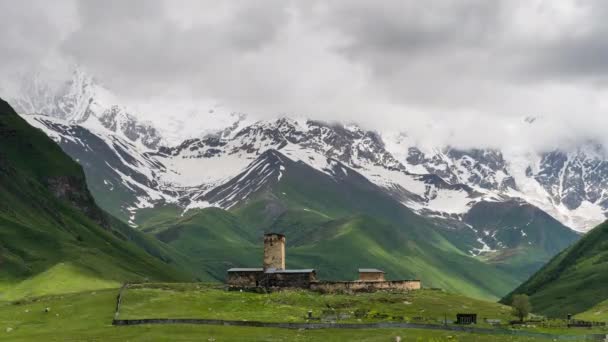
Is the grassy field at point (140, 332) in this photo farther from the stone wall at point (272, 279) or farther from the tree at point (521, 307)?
the tree at point (521, 307)

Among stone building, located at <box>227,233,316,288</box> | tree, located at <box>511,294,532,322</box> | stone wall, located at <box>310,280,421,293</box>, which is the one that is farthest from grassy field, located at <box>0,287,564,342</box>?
tree, located at <box>511,294,532,322</box>

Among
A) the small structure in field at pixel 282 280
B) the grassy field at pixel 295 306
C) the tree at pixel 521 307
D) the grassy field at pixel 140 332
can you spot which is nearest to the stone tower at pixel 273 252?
the small structure in field at pixel 282 280

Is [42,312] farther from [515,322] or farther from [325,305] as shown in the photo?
[515,322]

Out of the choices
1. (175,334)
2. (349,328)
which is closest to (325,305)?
(349,328)

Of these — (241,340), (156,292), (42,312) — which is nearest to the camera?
(241,340)

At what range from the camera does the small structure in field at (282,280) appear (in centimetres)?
16212

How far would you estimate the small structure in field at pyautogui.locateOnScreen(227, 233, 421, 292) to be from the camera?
162125 millimetres

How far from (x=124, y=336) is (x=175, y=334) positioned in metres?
6.73

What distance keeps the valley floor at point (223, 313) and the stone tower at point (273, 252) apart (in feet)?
38.0

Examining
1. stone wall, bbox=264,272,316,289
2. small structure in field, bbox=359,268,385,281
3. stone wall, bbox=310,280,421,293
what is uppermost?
small structure in field, bbox=359,268,385,281

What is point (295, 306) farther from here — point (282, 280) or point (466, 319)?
point (466, 319)

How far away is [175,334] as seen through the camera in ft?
377

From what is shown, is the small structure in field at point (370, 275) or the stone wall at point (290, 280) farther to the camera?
the small structure in field at point (370, 275)

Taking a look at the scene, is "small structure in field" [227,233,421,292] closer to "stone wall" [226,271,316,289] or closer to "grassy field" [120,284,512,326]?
"stone wall" [226,271,316,289]
